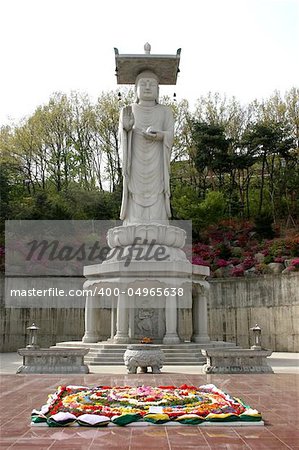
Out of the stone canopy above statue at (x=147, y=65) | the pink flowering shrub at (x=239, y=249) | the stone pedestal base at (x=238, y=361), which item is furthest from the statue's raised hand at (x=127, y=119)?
the pink flowering shrub at (x=239, y=249)

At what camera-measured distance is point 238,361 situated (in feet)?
34.1

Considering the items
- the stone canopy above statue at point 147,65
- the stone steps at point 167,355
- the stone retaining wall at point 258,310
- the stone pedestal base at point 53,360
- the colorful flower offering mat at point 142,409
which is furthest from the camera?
the stone retaining wall at point 258,310

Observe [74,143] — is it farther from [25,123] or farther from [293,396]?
[293,396]

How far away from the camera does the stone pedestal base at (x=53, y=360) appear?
1038 centimetres

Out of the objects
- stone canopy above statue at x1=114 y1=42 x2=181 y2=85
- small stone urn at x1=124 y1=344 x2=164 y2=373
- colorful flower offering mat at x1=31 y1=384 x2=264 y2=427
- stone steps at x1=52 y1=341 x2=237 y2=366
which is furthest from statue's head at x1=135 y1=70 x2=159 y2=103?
colorful flower offering mat at x1=31 y1=384 x2=264 y2=427

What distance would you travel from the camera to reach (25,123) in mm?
32281

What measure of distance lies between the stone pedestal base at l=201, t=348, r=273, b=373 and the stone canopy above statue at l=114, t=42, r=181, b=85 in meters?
8.89

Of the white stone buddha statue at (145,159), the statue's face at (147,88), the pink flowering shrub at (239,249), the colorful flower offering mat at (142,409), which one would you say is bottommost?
the colorful flower offering mat at (142,409)

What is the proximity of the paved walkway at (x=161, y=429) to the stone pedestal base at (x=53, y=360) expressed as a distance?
1116 millimetres

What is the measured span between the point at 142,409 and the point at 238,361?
5.16 meters

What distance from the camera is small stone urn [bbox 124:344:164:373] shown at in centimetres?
1023

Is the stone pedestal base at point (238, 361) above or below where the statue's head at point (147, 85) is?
below

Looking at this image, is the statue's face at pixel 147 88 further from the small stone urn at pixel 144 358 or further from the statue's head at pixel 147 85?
the small stone urn at pixel 144 358

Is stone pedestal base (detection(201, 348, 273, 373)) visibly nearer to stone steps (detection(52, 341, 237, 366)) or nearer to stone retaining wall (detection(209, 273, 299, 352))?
stone steps (detection(52, 341, 237, 366))
